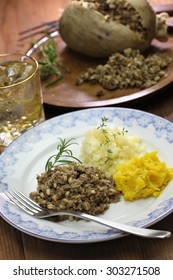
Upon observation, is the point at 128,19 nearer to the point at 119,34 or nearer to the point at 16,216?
the point at 119,34

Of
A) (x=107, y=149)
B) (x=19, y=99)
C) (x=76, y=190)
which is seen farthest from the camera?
(x=19, y=99)

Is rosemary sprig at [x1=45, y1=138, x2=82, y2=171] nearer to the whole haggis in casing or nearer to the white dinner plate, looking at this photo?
the white dinner plate

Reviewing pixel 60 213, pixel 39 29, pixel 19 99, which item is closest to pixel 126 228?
pixel 60 213

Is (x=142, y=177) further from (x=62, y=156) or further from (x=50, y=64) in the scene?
(x=50, y=64)

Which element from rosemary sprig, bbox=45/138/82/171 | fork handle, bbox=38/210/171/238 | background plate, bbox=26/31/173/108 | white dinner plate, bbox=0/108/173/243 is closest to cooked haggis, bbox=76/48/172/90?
background plate, bbox=26/31/173/108

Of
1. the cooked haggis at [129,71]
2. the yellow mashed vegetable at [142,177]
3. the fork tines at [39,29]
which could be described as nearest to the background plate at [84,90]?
the cooked haggis at [129,71]

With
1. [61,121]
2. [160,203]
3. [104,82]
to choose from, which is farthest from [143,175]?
[104,82]
